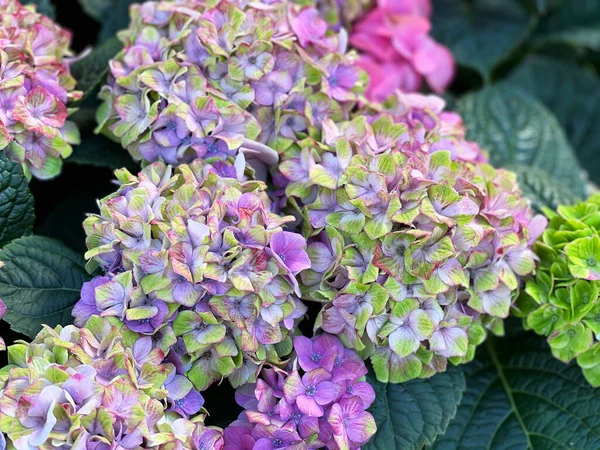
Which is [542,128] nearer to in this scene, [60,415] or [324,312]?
[324,312]

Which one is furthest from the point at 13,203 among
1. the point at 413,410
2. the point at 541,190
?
the point at 541,190

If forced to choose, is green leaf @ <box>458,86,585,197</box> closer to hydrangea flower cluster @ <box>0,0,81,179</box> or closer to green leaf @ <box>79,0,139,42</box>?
green leaf @ <box>79,0,139,42</box>

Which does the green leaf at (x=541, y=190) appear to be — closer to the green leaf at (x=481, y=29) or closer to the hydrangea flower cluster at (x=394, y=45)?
the hydrangea flower cluster at (x=394, y=45)

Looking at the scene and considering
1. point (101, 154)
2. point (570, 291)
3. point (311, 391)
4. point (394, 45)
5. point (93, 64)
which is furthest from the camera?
point (394, 45)

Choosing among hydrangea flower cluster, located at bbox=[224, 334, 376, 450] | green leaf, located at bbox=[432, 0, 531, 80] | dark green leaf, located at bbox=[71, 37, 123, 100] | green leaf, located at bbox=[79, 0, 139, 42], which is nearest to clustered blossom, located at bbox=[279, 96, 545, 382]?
hydrangea flower cluster, located at bbox=[224, 334, 376, 450]

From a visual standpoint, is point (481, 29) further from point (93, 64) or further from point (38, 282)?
point (38, 282)

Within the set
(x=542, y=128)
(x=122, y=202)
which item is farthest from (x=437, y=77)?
(x=122, y=202)
